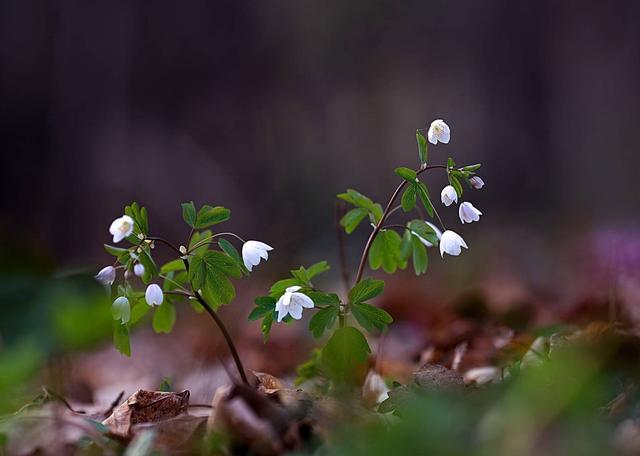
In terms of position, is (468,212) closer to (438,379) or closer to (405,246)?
(405,246)

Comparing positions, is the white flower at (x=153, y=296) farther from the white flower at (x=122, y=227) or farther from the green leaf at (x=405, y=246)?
the green leaf at (x=405, y=246)

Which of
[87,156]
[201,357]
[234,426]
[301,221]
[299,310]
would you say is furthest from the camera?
[87,156]

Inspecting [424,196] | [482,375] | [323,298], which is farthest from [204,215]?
[482,375]

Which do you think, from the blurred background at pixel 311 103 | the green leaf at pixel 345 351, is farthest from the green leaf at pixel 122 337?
the blurred background at pixel 311 103

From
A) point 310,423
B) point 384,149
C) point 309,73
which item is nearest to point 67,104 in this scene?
point 309,73

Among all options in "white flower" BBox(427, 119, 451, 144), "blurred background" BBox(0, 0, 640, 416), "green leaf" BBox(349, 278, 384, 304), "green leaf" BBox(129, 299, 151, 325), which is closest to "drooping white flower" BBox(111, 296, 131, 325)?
"green leaf" BBox(129, 299, 151, 325)

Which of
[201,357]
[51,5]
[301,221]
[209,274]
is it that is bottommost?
[301,221]

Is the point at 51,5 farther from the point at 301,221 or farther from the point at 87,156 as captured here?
the point at 301,221
